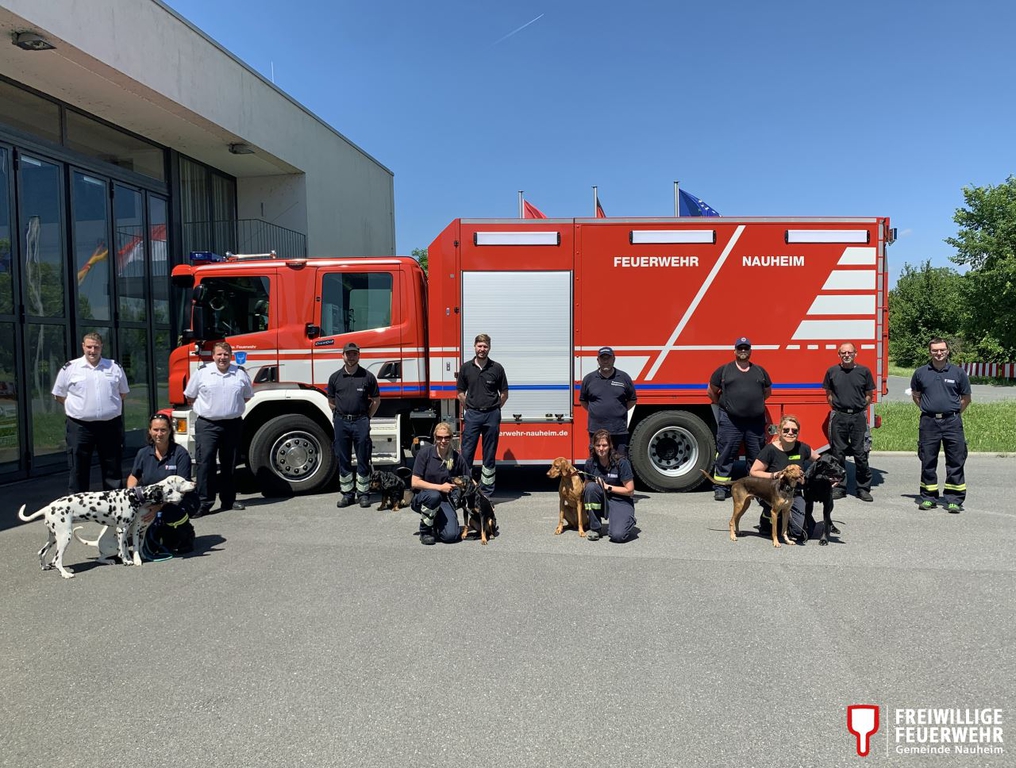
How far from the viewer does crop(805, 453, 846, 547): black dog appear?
585 centimetres

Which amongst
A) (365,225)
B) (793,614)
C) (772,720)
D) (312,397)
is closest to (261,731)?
(772,720)

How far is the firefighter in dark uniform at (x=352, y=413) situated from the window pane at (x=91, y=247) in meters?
5.96

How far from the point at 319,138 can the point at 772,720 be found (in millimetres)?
15990

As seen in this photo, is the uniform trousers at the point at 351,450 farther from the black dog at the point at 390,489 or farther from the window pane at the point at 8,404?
the window pane at the point at 8,404

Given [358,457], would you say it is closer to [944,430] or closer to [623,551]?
[623,551]

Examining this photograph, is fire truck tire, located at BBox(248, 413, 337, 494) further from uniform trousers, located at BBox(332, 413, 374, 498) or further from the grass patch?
the grass patch

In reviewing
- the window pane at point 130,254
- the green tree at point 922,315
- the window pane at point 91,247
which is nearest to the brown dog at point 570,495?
the window pane at point 91,247

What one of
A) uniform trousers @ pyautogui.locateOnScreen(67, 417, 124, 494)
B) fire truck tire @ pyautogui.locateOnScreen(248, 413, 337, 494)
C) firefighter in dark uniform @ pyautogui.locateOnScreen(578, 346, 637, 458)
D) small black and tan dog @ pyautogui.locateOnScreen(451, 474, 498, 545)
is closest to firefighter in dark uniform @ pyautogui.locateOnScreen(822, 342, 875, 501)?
firefighter in dark uniform @ pyautogui.locateOnScreen(578, 346, 637, 458)

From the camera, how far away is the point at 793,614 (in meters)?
4.32

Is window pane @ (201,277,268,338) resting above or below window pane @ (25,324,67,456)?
above

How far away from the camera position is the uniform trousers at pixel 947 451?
22.9 ft

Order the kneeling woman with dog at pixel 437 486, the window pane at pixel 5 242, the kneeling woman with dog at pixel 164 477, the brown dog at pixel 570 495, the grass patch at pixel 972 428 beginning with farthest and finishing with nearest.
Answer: the grass patch at pixel 972 428, the window pane at pixel 5 242, the brown dog at pixel 570 495, the kneeling woman with dog at pixel 437 486, the kneeling woman with dog at pixel 164 477

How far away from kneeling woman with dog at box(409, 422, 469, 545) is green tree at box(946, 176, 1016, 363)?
36.6 m

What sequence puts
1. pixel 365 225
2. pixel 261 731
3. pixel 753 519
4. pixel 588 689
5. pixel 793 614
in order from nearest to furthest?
pixel 261 731, pixel 588 689, pixel 793 614, pixel 753 519, pixel 365 225
